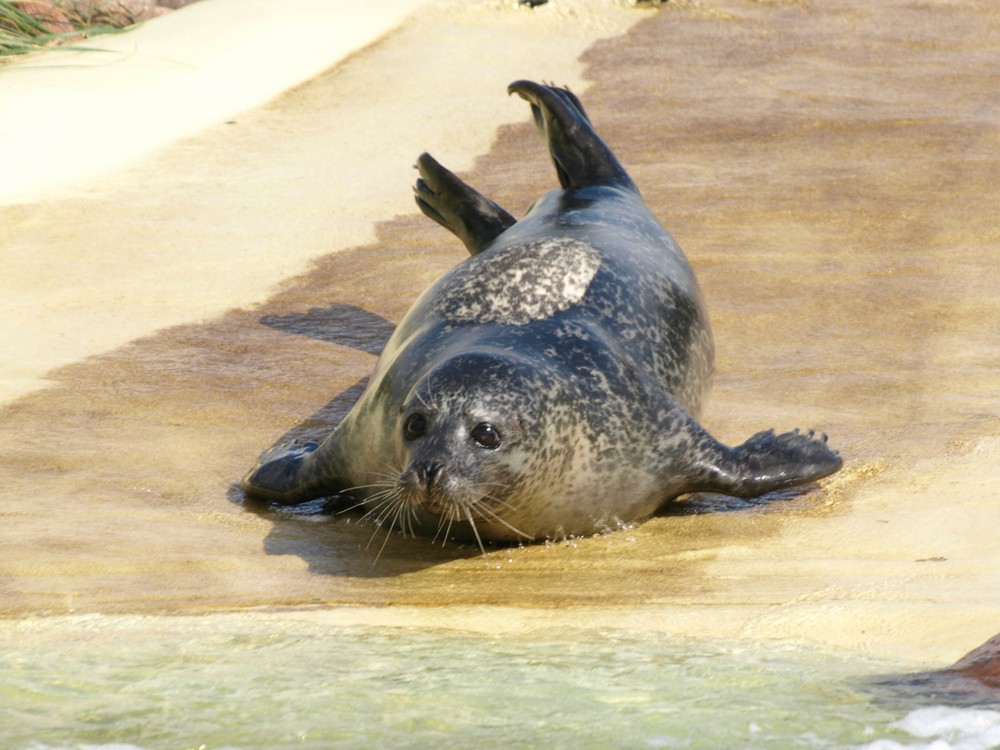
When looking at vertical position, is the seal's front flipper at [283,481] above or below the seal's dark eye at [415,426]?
below

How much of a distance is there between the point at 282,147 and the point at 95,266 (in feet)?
8.83

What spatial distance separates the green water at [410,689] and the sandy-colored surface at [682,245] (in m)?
0.23

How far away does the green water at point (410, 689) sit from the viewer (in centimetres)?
330

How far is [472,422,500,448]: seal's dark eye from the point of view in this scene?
464 centimetres

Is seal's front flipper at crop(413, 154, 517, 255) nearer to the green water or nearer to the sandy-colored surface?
the sandy-colored surface

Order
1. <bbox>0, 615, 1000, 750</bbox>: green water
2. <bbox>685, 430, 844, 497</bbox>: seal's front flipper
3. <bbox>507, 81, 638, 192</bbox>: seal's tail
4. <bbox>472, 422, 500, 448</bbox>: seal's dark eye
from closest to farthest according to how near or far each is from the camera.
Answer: <bbox>0, 615, 1000, 750</bbox>: green water < <bbox>472, 422, 500, 448</bbox>: seal's dark eye < <bbox>685, 430, 844, 497</bbox>: seal's front flipper < <bbox>507, 81, 638, 192</bbox>: seal's tail

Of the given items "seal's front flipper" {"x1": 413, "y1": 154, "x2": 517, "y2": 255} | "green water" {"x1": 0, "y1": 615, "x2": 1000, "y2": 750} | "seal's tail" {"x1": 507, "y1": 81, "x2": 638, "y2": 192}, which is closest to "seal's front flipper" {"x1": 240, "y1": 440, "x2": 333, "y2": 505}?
"green water" {"x1": 0, "y1": 615, "x2": 1000, "y2": 750}

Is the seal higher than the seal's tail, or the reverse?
the seal's tail

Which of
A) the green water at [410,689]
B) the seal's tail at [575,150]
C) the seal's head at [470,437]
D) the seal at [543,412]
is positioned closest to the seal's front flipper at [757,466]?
the seal at [543,412]

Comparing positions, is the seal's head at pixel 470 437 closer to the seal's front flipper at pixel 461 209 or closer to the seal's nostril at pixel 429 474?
the seal's nostril at pixel 429 474

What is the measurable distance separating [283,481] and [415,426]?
80 cm

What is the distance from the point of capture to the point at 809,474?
17.4 ft

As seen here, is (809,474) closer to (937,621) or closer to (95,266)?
(937,621)

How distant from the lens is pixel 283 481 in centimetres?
532
